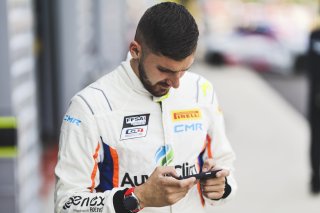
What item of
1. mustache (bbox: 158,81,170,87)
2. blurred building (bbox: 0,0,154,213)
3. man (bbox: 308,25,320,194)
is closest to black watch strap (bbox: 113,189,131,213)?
mustache (bbox: 158,81,170,87)

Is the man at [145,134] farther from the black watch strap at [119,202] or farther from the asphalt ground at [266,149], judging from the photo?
the asphalt ground at [266,149]

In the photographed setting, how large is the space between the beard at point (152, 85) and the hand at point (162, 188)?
0.35 meters

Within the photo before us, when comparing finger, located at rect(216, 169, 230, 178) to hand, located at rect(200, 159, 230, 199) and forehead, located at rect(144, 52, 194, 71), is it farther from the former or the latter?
forehead, located at rect(144, 52, 194, 71)

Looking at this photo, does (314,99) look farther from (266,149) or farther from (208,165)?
(208,165)

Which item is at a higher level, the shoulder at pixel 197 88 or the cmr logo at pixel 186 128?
the shoulder at pixel 197 88

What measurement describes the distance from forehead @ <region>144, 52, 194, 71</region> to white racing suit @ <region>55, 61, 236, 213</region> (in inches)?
6.7

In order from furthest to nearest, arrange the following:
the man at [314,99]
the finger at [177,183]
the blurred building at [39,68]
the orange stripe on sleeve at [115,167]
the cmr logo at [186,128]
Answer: the man at [314,99] < the blurred building at [39,68] < the cmr logo at [186,128] < the orange stripe on sleeve at [115,167] < the finger at [177,183]

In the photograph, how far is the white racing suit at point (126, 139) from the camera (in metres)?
2.58

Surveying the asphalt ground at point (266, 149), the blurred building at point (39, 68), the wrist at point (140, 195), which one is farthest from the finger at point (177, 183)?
the asphalt ground at point (266, 149)

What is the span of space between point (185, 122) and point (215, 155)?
0.23m

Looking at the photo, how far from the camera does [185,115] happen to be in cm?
279

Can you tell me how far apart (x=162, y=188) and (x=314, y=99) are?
503cm

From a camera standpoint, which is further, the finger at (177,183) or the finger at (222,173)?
the finger at (222,173)

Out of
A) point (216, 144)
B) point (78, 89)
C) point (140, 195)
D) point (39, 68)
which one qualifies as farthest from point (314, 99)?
point (140, 195)
